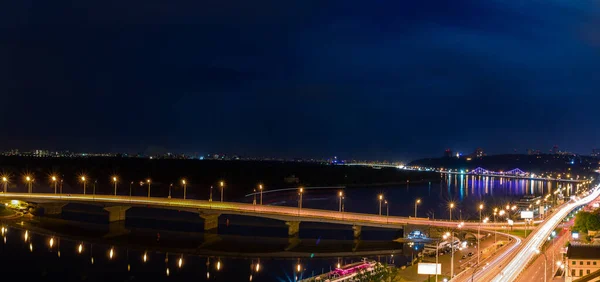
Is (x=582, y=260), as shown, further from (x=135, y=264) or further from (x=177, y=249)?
(x=177, y=249)

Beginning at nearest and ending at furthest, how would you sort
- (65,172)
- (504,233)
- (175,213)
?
1. (504,233)
2. (175,213)
3. (65,172)

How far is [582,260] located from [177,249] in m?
33.6

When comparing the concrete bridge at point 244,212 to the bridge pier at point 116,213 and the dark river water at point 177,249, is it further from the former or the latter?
the dark river water at point 177,249

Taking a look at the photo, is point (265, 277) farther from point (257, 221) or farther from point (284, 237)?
point (257, 221)

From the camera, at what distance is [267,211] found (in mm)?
54969

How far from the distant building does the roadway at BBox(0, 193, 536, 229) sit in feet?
48.5

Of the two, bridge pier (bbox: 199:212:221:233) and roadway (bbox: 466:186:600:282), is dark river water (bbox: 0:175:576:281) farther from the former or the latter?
roadway (bbox: 466:186:600:282)

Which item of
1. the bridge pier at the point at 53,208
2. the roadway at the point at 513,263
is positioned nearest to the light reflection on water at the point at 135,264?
the roadway at the point at 513,263

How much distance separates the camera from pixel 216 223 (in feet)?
193

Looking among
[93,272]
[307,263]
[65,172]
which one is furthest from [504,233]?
[65,172]

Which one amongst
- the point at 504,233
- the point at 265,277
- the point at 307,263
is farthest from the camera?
the point at 504,233

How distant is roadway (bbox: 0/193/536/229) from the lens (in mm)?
51000

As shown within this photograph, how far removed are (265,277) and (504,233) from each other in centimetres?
2418

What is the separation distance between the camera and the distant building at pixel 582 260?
32344mm
